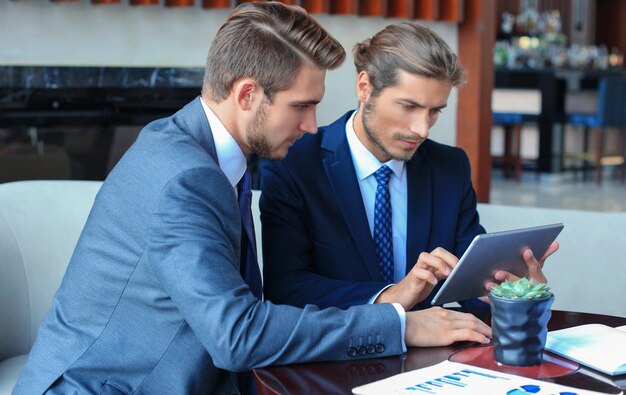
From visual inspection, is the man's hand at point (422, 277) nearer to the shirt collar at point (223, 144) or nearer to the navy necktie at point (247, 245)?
the navy necktie at point (247, 245)

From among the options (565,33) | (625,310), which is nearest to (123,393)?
(625,310)

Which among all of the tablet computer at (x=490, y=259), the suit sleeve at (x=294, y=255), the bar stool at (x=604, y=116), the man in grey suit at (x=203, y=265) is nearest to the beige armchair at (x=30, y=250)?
the suit sleeve at (x=294, y=255)

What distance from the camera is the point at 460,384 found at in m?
1.48

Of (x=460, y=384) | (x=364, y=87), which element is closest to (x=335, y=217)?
(x=364, y=87)

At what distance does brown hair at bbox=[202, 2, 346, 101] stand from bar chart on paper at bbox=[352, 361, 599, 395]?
64 centimetres

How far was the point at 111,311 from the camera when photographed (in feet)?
5.70

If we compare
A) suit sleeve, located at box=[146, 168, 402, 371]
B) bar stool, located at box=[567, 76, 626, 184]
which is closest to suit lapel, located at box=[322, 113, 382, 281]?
suit sleeve, located at box=[146, 168, 402, 371]

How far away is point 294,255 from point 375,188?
1.12 feet

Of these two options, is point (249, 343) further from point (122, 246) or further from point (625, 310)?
point (625, 310)

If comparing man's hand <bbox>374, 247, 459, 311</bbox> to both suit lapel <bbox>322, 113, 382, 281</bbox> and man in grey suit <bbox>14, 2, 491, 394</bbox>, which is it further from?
suit lapel <bbox>322, 113, 382, 281</bbox>

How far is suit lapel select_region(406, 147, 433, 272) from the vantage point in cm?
237

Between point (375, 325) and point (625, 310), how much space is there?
1.53 meters

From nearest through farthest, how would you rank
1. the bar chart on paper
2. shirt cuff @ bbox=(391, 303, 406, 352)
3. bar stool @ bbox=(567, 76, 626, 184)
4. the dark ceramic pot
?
the bar chart on paper, the dark ceramic pot, shirt cuff @ bbox=(391, 303, 406, 352), bar stool @ bbox=(567, 76, 626, 184)

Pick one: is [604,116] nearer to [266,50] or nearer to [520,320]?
[266,50]
